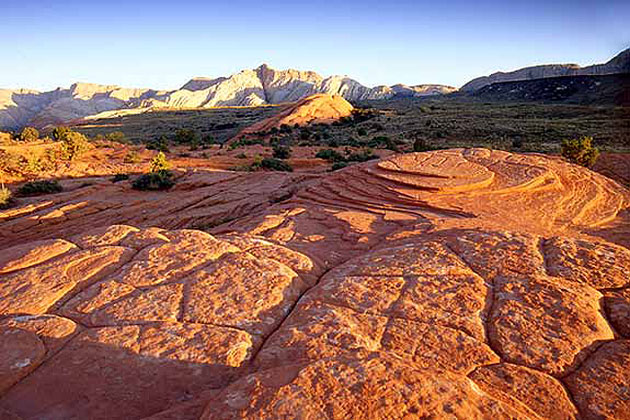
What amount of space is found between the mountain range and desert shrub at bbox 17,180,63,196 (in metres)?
69.2

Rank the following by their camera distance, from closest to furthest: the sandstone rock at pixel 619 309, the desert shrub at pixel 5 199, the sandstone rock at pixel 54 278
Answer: the sandstone rock at pixel 619 309, the sandstone rock at pixel 54 278, the desert shrub at pixel 5 199

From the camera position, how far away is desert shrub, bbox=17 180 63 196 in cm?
1194

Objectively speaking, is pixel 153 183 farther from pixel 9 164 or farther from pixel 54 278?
pixel 54 278

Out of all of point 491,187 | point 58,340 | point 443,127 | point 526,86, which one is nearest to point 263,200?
point 491,187

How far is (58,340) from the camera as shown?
271 centimetres

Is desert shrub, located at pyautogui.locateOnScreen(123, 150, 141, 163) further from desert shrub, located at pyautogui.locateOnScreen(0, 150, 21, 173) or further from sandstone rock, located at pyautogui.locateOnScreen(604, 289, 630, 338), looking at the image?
sandstone rock, located at pyautogui.locateOnScreen(604, 289, 630, 338)

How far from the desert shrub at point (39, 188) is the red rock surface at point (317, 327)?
31.1 feet

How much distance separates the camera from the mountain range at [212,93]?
81.5 m

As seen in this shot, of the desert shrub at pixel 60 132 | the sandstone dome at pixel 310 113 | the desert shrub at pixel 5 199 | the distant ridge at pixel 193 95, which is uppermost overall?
the distant ridge at pixel 193 95

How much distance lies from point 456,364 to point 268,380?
1347mm

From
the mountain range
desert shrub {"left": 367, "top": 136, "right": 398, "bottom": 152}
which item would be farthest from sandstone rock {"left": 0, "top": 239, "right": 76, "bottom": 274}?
the mountain range

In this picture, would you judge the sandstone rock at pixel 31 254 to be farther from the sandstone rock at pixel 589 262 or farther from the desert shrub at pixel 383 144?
the desert shrub at pixel 383 144

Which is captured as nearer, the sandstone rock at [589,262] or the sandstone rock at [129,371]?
the sandstone rock at [129,371]

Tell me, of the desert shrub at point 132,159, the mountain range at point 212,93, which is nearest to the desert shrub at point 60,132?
the desert shrub at point 132,159
